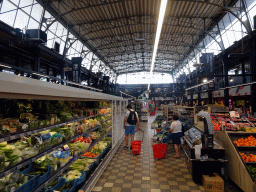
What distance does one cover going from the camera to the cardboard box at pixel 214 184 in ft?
11.4

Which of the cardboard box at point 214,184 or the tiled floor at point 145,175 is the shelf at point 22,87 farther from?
the cardboard box at point 214,184

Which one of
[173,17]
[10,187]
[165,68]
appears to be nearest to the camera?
[10,187]

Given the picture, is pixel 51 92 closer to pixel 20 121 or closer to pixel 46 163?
pixel 20 121

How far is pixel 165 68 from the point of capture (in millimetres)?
32906

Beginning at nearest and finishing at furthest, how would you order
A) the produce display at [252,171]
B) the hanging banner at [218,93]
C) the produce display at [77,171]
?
the produce display at [77,171] → the produce display at [252,171] → the hanging banner at [218,93]

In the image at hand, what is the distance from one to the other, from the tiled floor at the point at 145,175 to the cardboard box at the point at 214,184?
0.53ft

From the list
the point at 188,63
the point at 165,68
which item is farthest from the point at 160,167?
the point at 165,68

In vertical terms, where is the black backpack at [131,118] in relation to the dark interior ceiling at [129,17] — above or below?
below

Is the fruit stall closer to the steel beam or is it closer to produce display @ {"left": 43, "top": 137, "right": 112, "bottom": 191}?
produce display @ {"left": 43, "top": 137, "right": 112, "bottom": 191}

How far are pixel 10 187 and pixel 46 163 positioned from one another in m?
0.83

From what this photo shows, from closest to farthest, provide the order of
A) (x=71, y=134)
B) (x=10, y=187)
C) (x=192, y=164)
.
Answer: (x=10, y=187), (x=71, y=134), (x=192, y=164)

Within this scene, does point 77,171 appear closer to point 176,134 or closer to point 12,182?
point 12,182

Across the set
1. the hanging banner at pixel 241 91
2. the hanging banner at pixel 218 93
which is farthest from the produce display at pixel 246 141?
the hanging banner at pixel 218 93

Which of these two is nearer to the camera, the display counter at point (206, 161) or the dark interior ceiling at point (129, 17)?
the display counter at point (206, 161)
